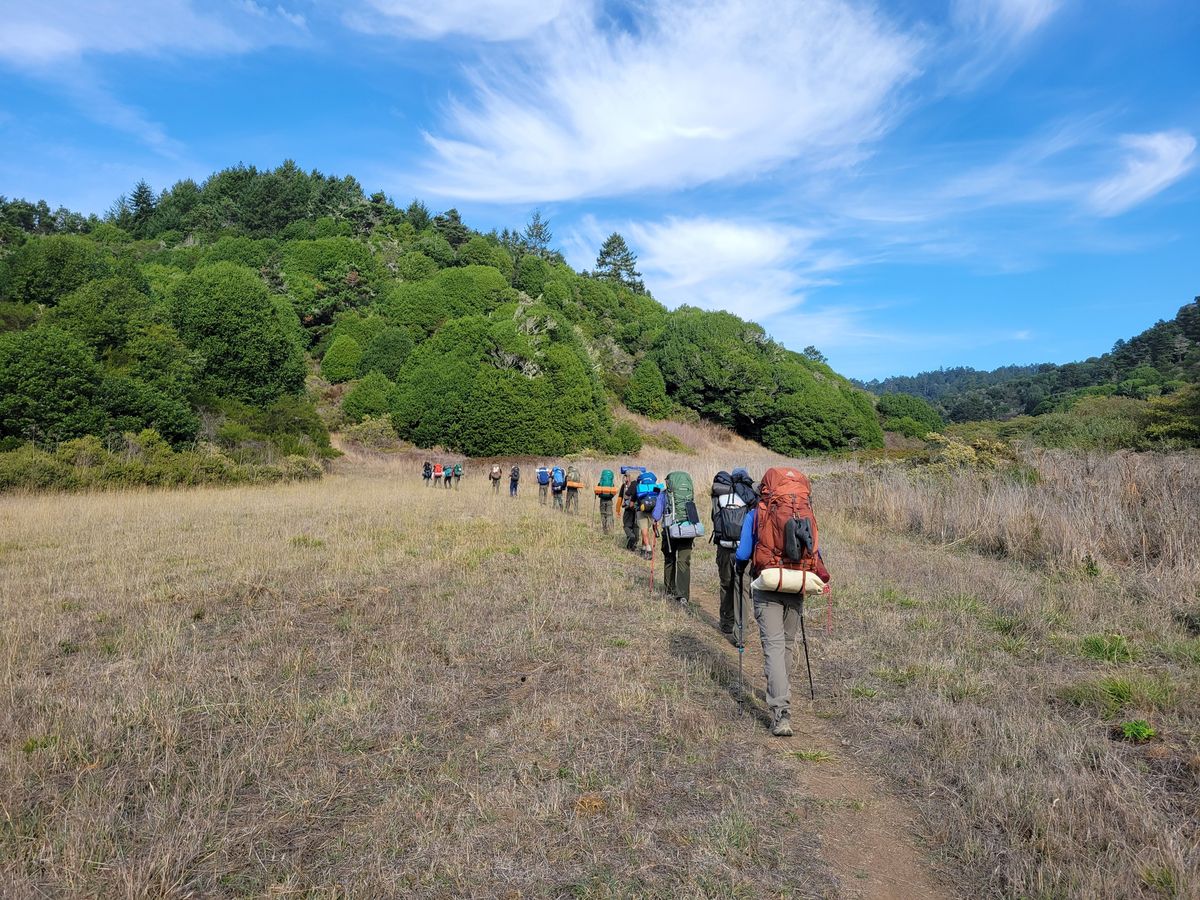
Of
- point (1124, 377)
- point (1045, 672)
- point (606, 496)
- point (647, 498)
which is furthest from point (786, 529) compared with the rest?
point (1124, 377)

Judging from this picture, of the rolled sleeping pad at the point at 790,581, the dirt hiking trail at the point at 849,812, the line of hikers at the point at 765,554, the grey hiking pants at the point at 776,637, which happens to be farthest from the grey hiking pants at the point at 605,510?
the rolled sleeping pad at the point at 790,581

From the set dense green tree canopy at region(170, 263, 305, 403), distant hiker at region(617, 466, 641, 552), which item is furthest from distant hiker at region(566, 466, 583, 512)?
dense green tree canopy at region(170, 263, 305, 403)

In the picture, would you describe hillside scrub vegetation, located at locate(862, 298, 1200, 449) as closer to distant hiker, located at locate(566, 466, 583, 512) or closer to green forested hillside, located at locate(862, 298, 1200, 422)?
green forested hillside, located at locate(862, 298, 1200, 422)

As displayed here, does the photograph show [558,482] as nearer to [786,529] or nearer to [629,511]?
[629,511]

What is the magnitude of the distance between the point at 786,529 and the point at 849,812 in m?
1.79

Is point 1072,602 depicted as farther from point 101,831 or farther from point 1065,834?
point 101,831

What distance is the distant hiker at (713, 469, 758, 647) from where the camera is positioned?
24.8ft

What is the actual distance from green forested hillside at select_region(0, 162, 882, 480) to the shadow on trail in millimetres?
23031

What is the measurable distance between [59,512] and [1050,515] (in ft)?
66.0

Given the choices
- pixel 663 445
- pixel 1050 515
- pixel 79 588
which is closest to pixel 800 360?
pixel 663 445

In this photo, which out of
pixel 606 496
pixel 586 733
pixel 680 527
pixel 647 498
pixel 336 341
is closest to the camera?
pixel 586 733

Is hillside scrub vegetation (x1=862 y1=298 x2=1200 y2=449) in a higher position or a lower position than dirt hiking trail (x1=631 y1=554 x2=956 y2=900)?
higher

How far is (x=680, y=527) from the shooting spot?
8938mm

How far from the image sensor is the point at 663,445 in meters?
49.1
